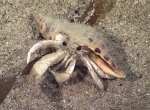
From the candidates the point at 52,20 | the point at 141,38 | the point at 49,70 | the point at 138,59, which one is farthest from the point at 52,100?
the point at 141,38

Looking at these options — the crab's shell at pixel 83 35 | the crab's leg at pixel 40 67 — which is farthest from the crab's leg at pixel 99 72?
the crab's leg at pixel 40 67

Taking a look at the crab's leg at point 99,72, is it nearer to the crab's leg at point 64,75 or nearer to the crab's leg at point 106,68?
the crab's leg at point 106,68

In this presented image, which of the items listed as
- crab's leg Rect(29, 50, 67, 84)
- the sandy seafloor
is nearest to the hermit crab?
crab's leg Rect(29, 50, 67, 84)

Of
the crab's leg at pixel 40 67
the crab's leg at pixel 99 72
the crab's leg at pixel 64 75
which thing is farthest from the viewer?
the crab's leg at pixel 99 72

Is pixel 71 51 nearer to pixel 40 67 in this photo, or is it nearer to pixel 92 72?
pixel 92 72

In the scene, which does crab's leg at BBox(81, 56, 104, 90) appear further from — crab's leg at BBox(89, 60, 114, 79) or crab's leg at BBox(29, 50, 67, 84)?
crab's leg at BBox(29, 50, 67, 84)

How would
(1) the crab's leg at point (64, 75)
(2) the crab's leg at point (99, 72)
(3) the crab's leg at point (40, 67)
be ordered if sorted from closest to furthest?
(3) the crab's leg at point (40, 67) → (1) the crab's leg at point (64, 75) → (2) the crab's leg at point (99, 72)

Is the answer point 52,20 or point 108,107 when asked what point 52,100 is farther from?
point 52,20
